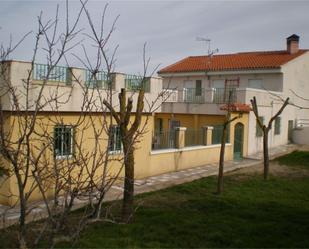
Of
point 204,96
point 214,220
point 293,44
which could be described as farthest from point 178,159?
point 293,44

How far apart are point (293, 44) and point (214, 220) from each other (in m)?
28.0

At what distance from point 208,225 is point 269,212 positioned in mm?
2097

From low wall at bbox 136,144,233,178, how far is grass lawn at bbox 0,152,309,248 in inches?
122

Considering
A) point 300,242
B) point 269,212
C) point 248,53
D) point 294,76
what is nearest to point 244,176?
point 269,212

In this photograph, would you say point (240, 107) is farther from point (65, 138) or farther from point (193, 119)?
point (65, 138)

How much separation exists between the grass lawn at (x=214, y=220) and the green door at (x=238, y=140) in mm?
9399

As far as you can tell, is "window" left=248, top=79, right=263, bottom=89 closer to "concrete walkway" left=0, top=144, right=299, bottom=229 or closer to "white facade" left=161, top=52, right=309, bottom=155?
"white facade" left=161, top=52, right=309, bottom=155

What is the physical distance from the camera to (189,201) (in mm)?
11094

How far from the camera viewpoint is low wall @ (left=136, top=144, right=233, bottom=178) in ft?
54.0

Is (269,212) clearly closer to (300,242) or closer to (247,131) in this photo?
(300,242)

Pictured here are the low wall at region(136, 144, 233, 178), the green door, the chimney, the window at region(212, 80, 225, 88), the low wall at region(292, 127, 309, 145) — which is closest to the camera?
the low wall at region(136, 144, 233, 178)


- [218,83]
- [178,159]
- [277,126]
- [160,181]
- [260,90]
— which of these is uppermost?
[218,83]

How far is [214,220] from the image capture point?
354 inches

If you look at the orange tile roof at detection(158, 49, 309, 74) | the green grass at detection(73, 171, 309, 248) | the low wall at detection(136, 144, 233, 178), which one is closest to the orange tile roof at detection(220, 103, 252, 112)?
the low wall at detection(136, 144, 233, 178)
